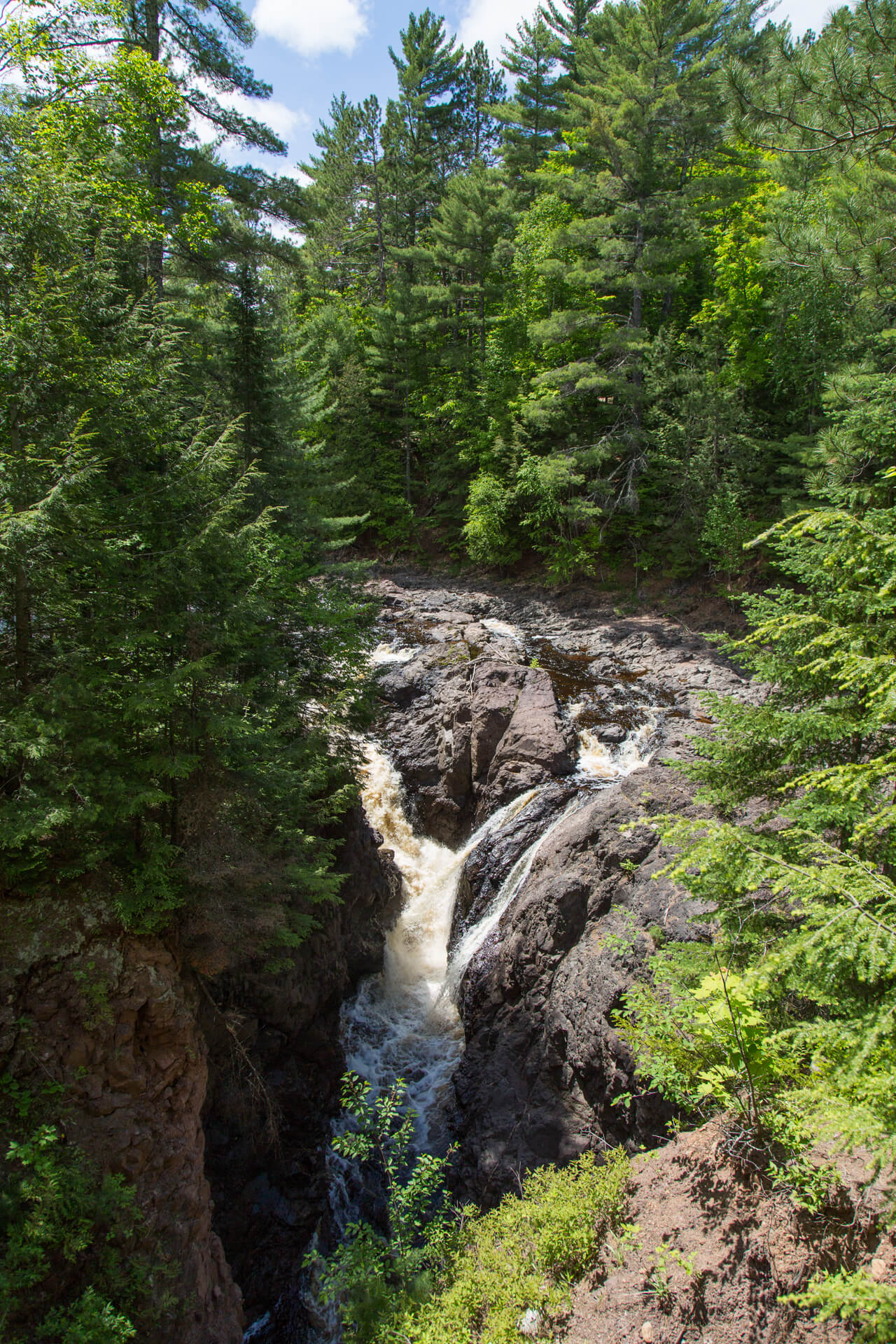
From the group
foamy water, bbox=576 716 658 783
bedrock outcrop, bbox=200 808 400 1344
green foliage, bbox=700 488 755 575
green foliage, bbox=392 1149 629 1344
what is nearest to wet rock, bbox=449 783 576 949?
foamy water, bbox=576 716 658 783

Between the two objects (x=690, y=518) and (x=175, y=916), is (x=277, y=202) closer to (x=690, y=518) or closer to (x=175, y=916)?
(x=690, y=518)

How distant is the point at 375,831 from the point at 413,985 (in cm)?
303

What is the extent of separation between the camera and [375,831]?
1324 cm

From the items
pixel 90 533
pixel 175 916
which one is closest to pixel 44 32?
pixel 90 533

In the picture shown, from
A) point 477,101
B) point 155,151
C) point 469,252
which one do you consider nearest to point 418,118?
point 477,101

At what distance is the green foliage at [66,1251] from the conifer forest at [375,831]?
0.03 meters

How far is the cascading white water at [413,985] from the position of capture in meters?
9.84

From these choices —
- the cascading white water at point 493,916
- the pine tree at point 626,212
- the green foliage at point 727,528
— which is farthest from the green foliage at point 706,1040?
the pine tree at point 626,212

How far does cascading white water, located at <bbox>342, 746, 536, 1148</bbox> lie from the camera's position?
9.84 meters

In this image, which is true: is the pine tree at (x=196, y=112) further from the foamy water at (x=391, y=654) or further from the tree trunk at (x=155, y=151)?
the foamy water at (x=391, y=654)

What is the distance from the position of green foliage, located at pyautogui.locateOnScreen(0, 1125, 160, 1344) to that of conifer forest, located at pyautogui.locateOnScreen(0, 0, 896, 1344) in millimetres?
33

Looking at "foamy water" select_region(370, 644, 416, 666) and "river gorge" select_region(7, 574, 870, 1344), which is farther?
"foamy water" select_region(370, 644, 416, 666)

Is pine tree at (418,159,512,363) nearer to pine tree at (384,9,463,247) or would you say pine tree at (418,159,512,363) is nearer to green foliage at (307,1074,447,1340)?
pine tree at (384,9,463,247)

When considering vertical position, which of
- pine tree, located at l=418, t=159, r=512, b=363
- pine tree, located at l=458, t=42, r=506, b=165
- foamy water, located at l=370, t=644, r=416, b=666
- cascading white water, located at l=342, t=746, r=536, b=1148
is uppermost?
pine tree, located at l=458, t=42, r=506, b=165
